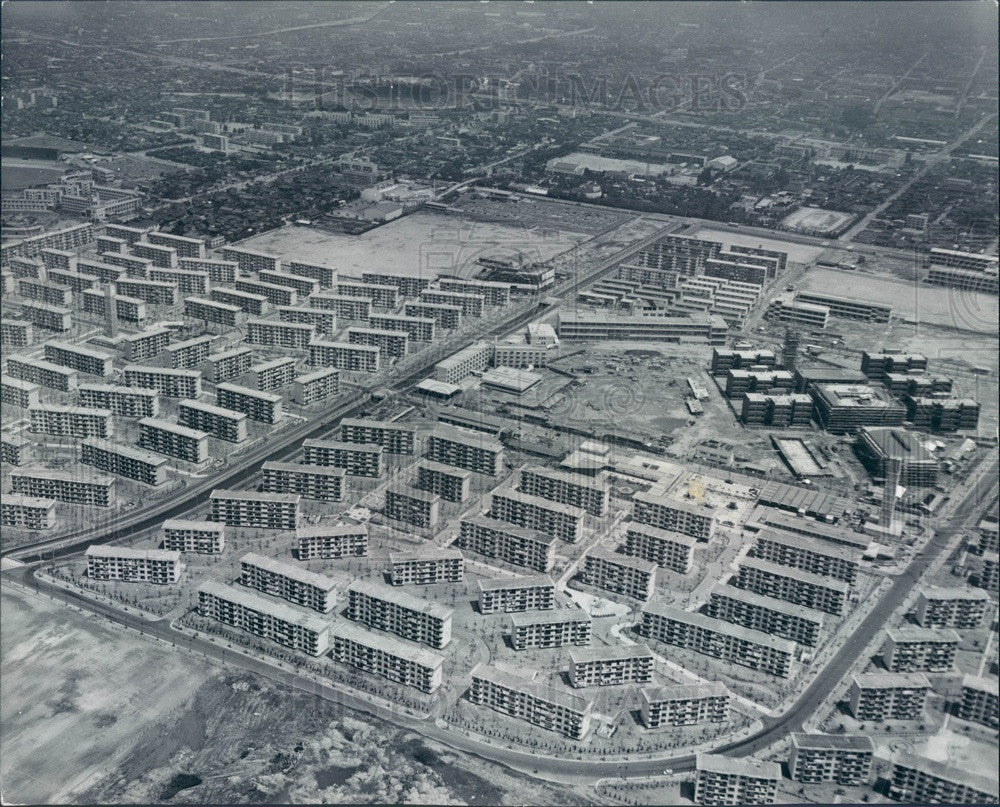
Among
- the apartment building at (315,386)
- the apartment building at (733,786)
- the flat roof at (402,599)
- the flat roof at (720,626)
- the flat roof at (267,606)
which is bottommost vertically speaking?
the apartment building at (733,786)

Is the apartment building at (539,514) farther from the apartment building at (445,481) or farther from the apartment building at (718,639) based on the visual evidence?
the apartment building at (718,639)

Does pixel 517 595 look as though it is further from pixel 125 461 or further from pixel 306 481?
pixel 125 461

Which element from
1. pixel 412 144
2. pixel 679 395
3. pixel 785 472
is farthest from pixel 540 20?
pixel 785 472

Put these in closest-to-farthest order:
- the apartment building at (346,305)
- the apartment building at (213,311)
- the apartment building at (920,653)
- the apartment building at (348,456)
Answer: the apartment building at (920,653)
the apartment building at (348,456)
the apartment building at (213,311)
the apartment building at (346,305)

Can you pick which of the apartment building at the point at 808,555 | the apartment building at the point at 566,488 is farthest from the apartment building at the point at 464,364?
the apartment building at the point at 808,555

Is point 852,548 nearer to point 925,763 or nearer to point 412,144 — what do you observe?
point 925,763

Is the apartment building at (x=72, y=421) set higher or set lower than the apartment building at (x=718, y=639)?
higher

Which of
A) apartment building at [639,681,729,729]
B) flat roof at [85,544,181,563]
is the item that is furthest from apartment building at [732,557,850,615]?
flat roof at [85,544,181,563]
